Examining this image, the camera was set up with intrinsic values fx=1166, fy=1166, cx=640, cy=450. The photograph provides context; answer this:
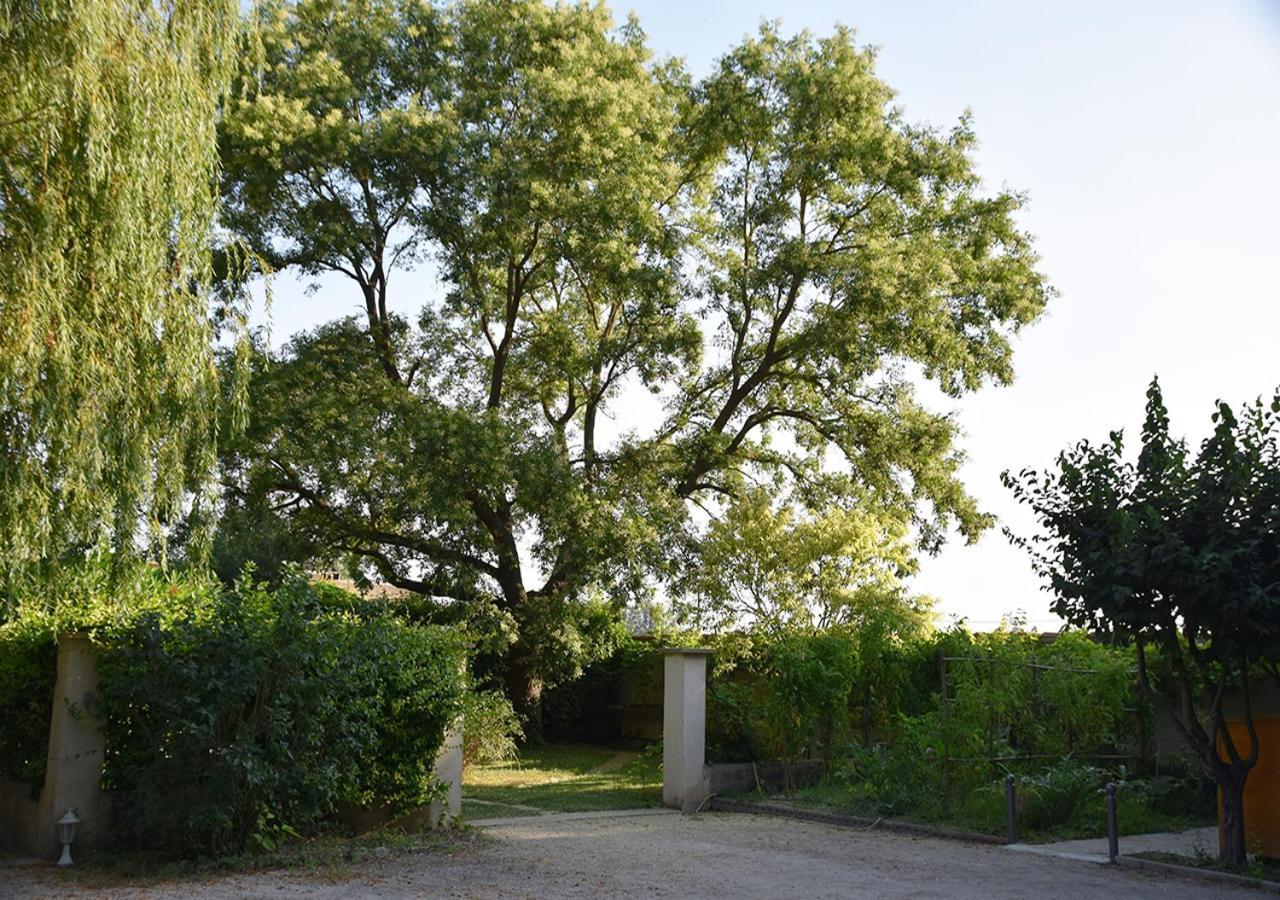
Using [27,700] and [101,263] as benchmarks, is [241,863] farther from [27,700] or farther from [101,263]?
[101,263]

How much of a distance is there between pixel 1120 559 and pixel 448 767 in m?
6.55

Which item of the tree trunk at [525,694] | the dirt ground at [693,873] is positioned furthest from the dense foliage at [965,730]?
the tree trunk at [525,694]

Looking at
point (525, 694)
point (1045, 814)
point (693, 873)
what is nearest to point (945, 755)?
point (1045, 814)

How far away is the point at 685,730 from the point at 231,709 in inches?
250

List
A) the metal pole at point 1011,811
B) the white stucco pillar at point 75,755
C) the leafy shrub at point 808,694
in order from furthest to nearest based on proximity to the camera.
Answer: the leafy shrub at point 808,694
the metal pole at point 1011,811
the white stucco pillar at point 75,755

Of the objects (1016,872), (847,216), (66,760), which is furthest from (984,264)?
(66,760)

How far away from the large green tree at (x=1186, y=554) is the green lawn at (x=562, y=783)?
21.5 feet

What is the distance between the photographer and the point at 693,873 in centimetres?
973

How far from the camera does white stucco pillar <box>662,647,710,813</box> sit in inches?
557

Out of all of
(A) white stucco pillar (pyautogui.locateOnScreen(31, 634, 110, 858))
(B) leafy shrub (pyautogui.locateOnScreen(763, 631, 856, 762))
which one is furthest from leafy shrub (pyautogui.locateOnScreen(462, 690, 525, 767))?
(A) white stucco pillar (pyautogui.locateOnScreen(31, 634, 110, 858))

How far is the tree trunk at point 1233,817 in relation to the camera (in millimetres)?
9883

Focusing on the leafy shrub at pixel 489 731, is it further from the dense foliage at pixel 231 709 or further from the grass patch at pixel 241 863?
the dense foliage at pixel 231 709

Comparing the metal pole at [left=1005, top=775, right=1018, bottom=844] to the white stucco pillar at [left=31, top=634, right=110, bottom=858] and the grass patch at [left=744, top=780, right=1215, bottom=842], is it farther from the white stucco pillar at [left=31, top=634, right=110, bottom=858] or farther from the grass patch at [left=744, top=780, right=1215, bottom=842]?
the white stucco pillar at [left=31, top=634, right=110, bottom=858]

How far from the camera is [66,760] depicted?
956 centimetres
